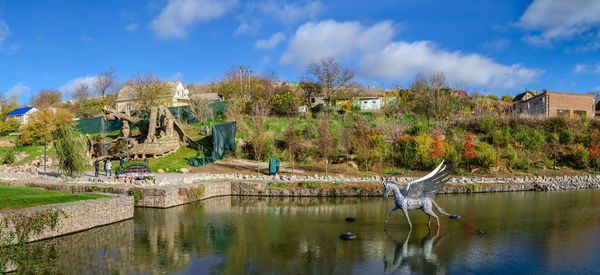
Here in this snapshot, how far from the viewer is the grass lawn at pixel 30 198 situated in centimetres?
1512

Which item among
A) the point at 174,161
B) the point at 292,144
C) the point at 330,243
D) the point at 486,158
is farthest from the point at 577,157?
the point at 174,161

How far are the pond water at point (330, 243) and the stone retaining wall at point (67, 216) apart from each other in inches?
16.7

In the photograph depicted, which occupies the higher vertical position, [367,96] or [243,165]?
[367,96]

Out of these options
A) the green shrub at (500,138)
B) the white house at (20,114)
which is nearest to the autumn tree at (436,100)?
the green shrub at (500,138)

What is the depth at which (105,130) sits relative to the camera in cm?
4919

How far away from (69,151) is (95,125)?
90.8 ft

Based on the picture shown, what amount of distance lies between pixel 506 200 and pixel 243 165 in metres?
19.2

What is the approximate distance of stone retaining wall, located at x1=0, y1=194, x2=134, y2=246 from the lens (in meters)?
13.4

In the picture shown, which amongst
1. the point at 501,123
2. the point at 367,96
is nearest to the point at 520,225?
the point at 501,123

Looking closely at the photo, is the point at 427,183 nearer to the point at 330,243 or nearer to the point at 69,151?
the point at 330,243

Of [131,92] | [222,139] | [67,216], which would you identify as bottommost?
[67,216]

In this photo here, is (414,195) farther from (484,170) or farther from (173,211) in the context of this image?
(484,170)

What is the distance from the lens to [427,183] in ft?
49.6

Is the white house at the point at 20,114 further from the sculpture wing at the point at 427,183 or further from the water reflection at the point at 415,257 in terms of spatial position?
the water reflection at the point at 415,257
